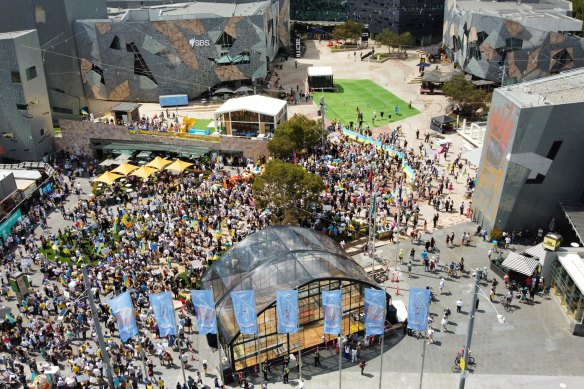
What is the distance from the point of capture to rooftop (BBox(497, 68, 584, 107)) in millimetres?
33000

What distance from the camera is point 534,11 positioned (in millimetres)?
69750

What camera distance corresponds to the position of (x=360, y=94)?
68.0 meters

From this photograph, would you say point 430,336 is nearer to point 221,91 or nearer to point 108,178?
point 108,178

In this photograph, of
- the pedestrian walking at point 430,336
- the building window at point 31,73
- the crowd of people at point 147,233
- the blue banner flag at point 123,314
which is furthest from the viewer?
the building window at point 31,73

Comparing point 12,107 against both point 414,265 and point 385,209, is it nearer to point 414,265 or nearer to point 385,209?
point 385,209

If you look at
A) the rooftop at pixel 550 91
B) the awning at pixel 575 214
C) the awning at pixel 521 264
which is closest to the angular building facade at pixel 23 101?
the rooftop at pixel 550 91

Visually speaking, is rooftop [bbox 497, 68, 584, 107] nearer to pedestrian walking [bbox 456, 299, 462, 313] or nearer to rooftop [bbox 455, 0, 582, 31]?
pedestrian walking [bbox 456, 299, 462, 313]

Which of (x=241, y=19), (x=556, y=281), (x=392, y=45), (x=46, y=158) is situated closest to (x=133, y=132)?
(x=46, y=158)

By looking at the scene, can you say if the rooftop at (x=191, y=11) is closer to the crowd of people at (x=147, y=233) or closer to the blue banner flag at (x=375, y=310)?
the crowd of people at (x=147, y=233)

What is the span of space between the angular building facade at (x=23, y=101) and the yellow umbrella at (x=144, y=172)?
12.6 m

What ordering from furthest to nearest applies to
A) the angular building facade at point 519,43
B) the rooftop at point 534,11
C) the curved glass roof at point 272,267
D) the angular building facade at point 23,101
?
the rooftop at point 534,11
the angular building facade at point 519,43
the angular building facade at point 23,101
the curved glass roof at point 272,267

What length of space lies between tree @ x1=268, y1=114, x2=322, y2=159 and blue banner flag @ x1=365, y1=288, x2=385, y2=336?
24343 mm

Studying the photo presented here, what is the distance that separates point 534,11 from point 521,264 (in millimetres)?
50647

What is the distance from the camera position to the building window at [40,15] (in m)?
57.0
